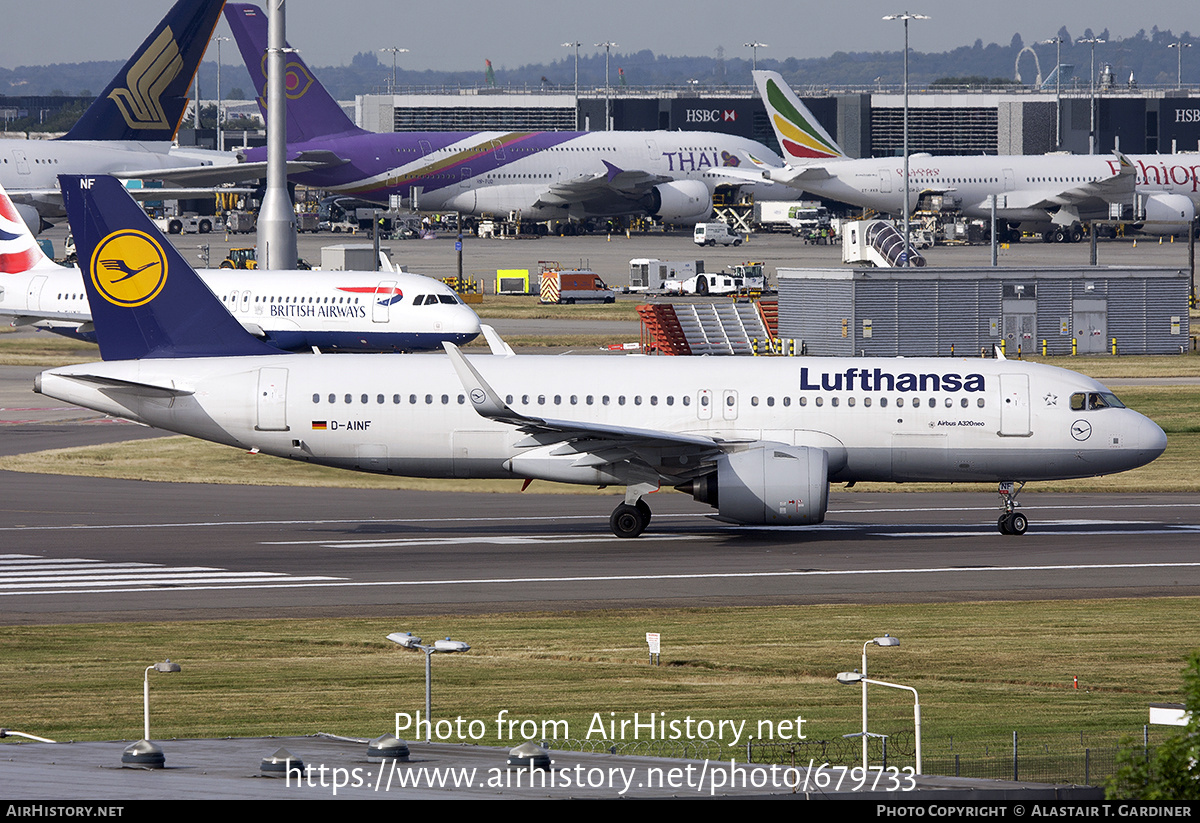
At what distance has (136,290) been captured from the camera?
35.5 meters

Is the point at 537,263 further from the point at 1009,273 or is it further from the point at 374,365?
the point at 374,365

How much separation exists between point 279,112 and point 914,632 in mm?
30776

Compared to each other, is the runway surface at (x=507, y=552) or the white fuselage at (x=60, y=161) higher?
the white fuselage at (x=60, y=161)

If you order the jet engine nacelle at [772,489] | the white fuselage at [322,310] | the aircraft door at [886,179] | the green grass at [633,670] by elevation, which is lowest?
the green grass at [633,670]

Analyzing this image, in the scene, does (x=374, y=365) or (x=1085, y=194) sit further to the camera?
(x=1085, y=194)

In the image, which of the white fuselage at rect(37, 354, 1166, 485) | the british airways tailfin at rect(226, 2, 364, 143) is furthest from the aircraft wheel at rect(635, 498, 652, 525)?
the british airways tailfin at rect(226, 2, 364, 143)

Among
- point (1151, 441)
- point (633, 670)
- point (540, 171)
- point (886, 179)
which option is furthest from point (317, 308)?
point (540, 171)

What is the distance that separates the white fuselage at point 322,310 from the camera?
61.0 metres

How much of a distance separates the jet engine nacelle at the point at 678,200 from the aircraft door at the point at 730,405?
10119cm

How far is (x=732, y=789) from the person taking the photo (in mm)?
12648

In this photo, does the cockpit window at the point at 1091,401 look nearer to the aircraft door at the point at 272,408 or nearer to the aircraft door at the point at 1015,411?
the aircraft door at the point at 1015,411

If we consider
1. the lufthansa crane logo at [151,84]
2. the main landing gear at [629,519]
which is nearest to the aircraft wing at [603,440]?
the main landing gear at [629,519]
